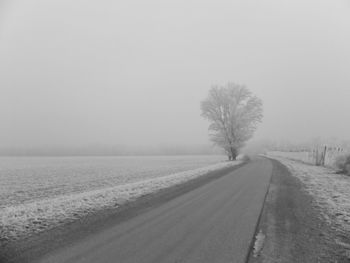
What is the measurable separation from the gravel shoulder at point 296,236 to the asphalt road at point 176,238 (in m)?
0.35

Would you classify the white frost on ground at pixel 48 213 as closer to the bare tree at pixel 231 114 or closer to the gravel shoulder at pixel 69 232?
the gravel shoulder at pixel 69 232

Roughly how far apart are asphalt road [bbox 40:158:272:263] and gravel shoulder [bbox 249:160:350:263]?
350 millimetres

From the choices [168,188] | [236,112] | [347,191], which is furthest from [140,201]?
[236,112]

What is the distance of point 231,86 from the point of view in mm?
52000

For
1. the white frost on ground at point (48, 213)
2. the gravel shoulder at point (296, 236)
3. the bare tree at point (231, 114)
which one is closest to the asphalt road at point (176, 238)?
the gravel shoulder at point (296, 236)

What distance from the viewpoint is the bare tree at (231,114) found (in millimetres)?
50594

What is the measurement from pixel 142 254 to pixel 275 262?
2720 millimetres

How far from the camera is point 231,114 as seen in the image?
50906mm

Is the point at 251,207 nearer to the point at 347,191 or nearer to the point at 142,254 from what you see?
the point at 142,254

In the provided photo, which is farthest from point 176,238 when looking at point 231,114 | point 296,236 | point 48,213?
point 231,114

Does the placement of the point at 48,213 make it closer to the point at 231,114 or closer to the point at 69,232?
the point at 69,232

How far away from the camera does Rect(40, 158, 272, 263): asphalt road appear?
538 centimetres

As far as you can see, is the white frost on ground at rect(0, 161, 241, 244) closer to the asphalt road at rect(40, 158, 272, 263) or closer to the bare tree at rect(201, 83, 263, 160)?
the asphalt road at rect(40, 158, 272, 263)

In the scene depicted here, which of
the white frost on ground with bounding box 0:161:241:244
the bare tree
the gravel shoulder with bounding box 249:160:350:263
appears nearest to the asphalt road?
the gravel shoulder with bounding box 249:160:350:263
